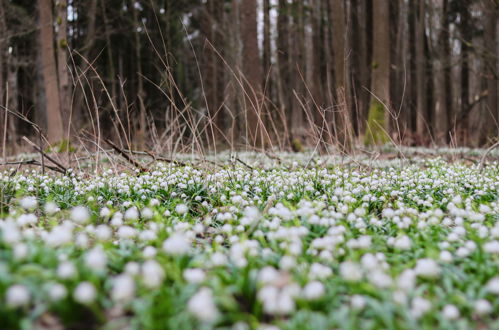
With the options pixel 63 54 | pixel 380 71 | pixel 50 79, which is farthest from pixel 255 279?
pixel 50 79

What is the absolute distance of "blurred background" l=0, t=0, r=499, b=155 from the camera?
10664 mm

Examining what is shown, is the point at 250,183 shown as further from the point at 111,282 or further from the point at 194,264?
the point at 111,282

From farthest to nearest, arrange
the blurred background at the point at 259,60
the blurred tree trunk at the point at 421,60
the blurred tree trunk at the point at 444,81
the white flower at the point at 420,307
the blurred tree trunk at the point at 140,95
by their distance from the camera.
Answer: the blurred tree trunk at the point at 421,60
the blurred tree trunk at the point at 444,81
the blurred background at the point at 259,60
the blurred tree trunk at the point at 140,95
the white flower at the point at 420,307

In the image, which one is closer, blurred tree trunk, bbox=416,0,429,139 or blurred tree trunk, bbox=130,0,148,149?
blurred tree trunk, bbox=130,0,148,149

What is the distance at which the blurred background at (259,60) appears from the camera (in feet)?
35.0

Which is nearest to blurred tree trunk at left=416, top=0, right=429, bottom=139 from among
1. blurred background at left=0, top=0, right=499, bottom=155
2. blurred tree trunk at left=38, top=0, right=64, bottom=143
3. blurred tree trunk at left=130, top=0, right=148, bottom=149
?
blurred background at left=0, top=0, right=499, bottom=155

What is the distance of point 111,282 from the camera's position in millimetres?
1857

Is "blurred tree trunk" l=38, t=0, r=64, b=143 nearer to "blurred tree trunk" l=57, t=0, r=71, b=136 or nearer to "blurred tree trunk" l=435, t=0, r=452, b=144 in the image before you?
"blurred tree trunk" l=57, t=0, r=71, b=136

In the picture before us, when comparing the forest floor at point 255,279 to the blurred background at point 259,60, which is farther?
the blurred background at point 259,60

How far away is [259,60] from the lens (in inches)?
430

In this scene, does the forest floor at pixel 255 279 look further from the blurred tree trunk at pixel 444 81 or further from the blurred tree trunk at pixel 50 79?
the blurred tree trunk at pixel 444 81

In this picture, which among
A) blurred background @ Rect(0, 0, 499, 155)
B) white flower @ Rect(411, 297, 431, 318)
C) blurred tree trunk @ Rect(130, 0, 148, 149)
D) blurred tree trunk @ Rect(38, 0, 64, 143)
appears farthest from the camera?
blurred background @ Rect(0, 0, 499, 155)

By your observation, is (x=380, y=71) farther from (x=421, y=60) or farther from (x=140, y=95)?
(x=421, y=60)

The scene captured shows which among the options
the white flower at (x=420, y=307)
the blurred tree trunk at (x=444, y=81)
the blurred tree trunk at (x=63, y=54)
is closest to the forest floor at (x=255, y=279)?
the white flower at (x=420, y=307)
